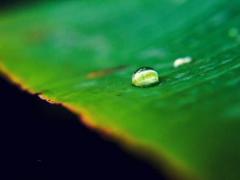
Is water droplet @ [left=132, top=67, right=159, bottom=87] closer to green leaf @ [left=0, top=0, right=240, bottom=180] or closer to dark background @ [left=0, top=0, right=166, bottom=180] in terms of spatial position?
green leaf @ [left=0, top=0, right=240, bottom=180]

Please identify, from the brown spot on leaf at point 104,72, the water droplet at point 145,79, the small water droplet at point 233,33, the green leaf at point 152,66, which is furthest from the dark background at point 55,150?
the small water droplet at point 233,33

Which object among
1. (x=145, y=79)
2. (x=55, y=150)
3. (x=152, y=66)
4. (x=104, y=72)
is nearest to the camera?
(x=55, y=150)

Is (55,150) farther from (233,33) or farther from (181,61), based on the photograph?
(233,33)

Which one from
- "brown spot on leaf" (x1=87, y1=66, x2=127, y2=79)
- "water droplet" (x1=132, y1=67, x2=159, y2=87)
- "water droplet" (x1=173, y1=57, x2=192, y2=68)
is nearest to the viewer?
"water droplet" (x1=132, y1=67, x2=159, y2=87)

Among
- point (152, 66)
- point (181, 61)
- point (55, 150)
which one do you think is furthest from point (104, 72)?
point (55, 150)

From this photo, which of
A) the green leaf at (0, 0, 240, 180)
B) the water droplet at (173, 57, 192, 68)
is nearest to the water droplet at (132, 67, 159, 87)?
the green leaf at (0, 0, 240, 180)

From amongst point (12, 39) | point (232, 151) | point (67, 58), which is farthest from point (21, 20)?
point (232, 151)
